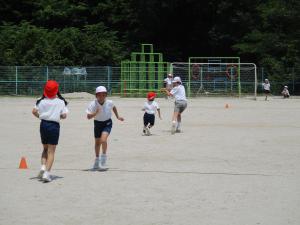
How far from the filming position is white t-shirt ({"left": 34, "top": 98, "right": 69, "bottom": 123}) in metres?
11.5

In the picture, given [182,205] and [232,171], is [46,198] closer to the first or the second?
[182,205]

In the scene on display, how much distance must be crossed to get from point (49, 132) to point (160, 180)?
2.01 metres

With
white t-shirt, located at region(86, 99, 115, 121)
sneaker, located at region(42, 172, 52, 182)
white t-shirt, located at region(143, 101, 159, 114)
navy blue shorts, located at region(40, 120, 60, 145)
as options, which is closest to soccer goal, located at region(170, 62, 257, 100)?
white t-shirt, located at region(143, 101, 159, 114)

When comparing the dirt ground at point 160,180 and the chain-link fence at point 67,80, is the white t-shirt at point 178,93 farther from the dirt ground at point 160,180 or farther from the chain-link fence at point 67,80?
the chain-link fence at point 67,80

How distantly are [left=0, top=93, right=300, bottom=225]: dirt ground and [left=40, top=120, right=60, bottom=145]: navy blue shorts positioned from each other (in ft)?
2.20

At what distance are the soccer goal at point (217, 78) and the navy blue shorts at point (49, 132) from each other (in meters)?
39.2

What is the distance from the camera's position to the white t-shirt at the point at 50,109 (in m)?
11.5

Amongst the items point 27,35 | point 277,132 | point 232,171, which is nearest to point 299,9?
point 27,35

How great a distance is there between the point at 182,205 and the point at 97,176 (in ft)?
9.58

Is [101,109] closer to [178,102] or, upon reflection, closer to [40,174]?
[40,174]

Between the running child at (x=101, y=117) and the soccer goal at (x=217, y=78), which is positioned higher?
the soccer goal at (x=217, y=78)

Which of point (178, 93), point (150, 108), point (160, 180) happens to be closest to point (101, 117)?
point (160, 180)

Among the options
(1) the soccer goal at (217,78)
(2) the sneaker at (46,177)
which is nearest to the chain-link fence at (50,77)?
(1) the soccer goal at (217,78)

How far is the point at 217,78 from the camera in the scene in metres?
52.1
